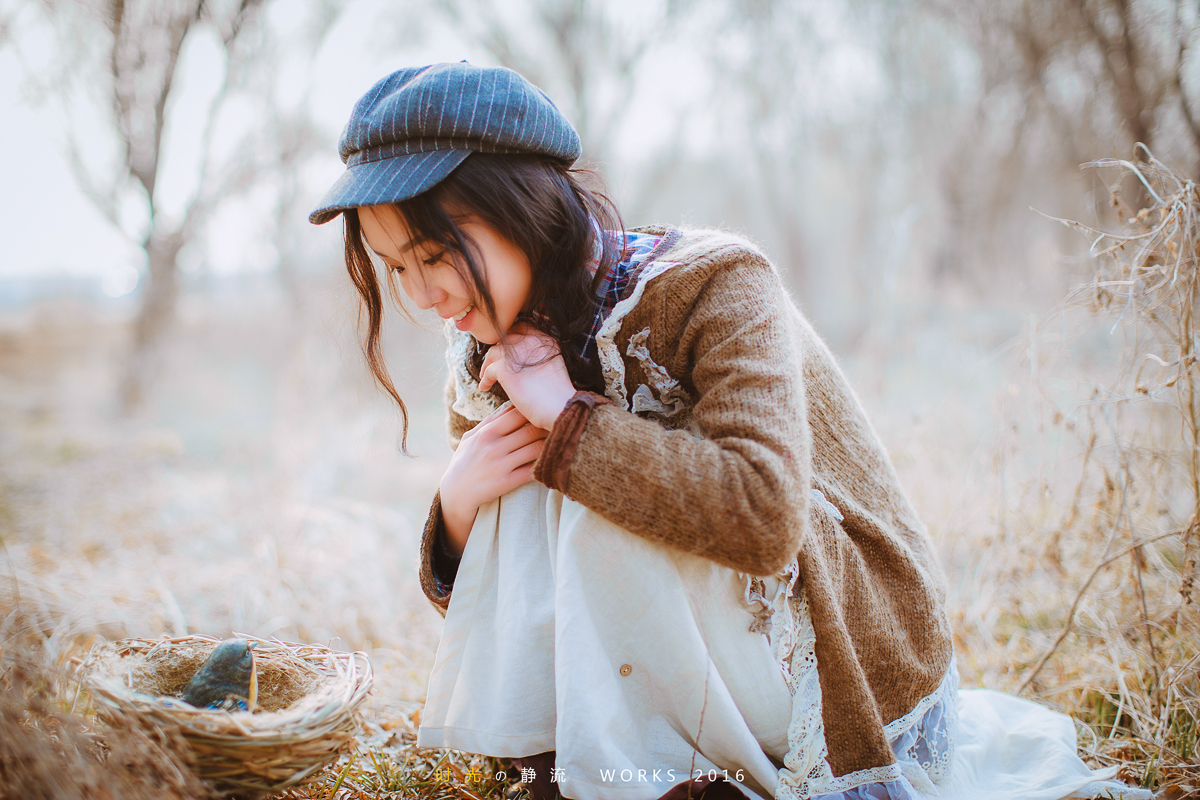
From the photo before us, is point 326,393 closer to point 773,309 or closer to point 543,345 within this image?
point 543,345

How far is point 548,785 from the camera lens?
1.28 meters

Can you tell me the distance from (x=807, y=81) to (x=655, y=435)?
8456mm

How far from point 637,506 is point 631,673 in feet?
1.12

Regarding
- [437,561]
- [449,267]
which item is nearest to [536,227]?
[449,267]

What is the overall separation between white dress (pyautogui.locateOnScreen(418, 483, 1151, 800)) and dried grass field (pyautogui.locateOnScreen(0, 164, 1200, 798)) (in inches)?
11.8

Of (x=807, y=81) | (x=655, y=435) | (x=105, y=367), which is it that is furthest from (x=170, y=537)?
(x=807, y=81)

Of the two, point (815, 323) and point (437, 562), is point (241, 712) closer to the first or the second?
point (437, 562)

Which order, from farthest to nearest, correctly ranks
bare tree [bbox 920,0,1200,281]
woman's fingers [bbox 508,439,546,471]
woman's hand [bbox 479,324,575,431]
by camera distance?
1. bare tree [bbox 920,0,1200,281]
2. woman's fingers [bbox 508,439,546,471]
3. woman's hand [bbox 479,324,575,431]

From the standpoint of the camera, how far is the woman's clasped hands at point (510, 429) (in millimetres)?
1219

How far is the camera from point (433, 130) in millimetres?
1157

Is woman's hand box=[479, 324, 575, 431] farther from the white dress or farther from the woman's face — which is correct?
the white dress

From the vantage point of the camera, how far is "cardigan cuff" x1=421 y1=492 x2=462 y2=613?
4.60 feet

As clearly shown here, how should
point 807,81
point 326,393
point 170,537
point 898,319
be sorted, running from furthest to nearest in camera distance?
point 807,81, point 898,319, point 326,393, point 170,537

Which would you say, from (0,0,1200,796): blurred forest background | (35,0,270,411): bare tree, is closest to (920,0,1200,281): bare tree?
(0,0,1200,796): blurred forest background
